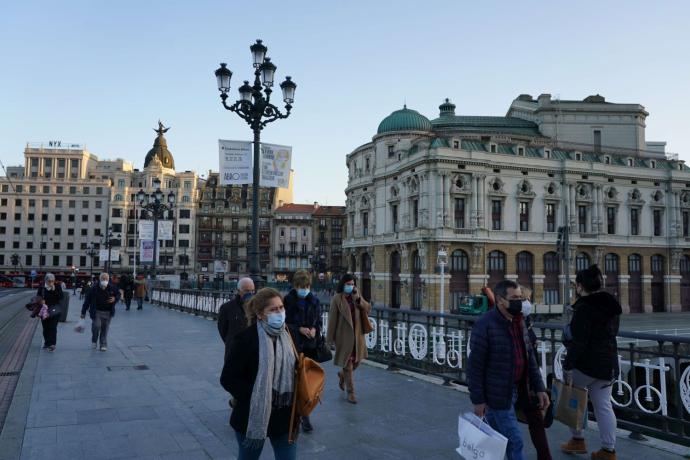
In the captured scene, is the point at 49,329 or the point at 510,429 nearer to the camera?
the point at 510,429

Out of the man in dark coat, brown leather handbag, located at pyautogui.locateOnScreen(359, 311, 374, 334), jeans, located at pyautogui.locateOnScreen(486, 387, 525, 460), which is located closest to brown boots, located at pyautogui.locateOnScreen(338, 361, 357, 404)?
brown leather handbag, located at pyautogui.locateOnScreen(359, 311, 374, 334)

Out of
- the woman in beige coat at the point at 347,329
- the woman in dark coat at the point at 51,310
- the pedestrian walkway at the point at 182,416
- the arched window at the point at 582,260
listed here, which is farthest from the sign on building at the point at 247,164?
the arched window at the point at 582,260

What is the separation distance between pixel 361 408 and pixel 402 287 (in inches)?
1685

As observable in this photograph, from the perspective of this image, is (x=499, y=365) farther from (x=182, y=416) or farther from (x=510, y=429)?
(x=182, y=416)

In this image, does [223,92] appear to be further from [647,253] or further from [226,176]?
[647,253]

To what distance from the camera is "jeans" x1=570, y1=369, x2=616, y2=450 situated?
5.10m

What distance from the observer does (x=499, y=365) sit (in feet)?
14.1

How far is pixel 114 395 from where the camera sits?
25.7 feet

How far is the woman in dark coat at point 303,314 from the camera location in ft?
19.2

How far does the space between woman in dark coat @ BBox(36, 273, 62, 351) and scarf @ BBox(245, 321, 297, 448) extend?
10.5 metres

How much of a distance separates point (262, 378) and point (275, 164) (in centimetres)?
1033

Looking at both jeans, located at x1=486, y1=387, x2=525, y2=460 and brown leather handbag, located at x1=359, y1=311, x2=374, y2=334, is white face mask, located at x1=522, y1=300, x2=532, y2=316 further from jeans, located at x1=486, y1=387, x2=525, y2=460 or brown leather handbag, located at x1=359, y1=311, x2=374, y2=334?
brown leather handbag, located at x1=359, y1=311, x2=374, y2=334

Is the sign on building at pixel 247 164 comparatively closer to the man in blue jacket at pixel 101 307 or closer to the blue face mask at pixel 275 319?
the man in blue jacket at pixel 101 307

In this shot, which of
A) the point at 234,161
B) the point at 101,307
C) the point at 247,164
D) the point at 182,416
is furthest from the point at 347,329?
the point at 101,307
